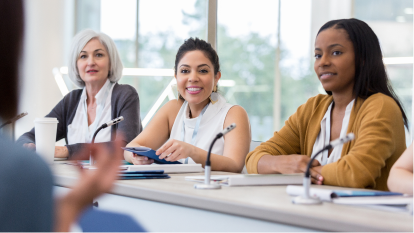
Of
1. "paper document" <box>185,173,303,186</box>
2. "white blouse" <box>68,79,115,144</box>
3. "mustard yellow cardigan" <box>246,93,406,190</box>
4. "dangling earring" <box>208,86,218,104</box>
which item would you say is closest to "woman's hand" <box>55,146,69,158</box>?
"white blouse" <box>68,79,115,144</box>

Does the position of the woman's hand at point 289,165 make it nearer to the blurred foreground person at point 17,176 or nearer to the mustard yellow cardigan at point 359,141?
the mustard yellow cardigan at point 359,141

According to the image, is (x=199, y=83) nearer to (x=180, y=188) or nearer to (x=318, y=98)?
(x=318, y=98)

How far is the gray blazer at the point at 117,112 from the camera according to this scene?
275 centimetres

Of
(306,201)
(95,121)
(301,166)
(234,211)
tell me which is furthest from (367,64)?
(95,121)

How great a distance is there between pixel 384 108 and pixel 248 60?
21.2 feet

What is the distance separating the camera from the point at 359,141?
1.62 metres

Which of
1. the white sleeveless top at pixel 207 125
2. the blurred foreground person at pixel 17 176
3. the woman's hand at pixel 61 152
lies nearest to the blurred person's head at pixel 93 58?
the woman's hand at pixel 61 152

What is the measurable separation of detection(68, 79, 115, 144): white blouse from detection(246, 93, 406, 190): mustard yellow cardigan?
1.29 meters

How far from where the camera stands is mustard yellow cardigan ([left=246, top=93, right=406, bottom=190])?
1.51 meters

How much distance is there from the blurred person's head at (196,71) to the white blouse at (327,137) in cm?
82

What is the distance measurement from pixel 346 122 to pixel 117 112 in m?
1.62

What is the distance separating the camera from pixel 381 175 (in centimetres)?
171

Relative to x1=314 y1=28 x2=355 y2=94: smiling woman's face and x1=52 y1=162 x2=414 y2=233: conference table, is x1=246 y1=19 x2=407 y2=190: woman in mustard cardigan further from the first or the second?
x1=52 y1=162 x2=414 y2=233: conference table

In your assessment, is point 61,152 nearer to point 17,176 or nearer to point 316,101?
point 316,101
